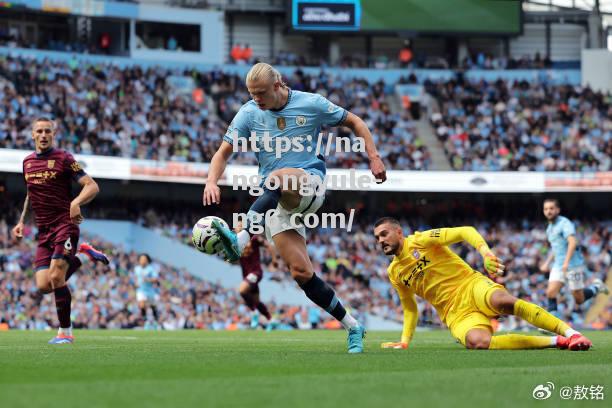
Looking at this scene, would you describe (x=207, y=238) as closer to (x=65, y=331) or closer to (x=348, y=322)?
(x=348, y=322)

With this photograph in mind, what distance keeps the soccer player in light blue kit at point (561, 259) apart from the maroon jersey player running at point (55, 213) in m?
7.95

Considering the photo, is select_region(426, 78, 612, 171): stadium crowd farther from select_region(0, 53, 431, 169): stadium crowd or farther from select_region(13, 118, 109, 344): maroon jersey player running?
select_region(13, 118, 109, 344): maroon jersey player running

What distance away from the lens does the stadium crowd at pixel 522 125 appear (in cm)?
4091

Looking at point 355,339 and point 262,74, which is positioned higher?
point 262,74

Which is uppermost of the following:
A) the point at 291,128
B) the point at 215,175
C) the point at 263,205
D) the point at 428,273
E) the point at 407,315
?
the point at 291,128

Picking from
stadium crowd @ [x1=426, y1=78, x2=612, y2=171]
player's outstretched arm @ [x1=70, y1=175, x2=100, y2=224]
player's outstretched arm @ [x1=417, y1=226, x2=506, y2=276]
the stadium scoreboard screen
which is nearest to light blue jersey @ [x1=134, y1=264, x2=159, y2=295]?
player's outstretched arm @ [x1=70, y1=175, x2=100, y2=224]

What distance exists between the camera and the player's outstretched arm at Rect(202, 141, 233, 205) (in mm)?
8562

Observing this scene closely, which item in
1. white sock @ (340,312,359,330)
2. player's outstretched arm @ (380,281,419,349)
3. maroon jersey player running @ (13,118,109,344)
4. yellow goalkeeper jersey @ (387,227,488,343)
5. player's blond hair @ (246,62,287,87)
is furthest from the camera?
maroon jersey player running @ (13,118,109,344)

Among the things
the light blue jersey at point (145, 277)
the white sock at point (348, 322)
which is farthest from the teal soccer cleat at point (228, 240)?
the light blue jersey at point (145, 277)

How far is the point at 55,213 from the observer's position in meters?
12.1

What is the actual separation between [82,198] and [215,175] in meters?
2.92

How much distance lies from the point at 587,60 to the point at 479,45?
5.72 metres

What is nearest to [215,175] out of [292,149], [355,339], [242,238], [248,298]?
[292,149]

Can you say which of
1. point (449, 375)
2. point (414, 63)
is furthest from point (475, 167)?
point (449, 375)
